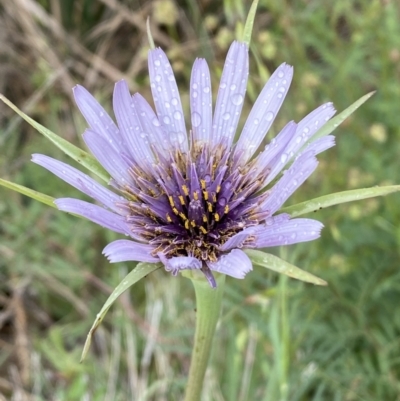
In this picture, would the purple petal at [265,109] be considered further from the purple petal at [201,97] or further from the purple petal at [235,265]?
the purple petal at [235,265]

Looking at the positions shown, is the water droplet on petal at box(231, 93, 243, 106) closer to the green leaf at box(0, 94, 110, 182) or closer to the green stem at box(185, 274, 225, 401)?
the green leaf at box(0, 94, 110, 182)

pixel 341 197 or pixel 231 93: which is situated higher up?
pixel 231 93

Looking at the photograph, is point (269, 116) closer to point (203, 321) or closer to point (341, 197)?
point (341, 197)

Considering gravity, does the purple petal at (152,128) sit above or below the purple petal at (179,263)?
above

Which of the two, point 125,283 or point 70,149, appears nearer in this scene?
point 125,283

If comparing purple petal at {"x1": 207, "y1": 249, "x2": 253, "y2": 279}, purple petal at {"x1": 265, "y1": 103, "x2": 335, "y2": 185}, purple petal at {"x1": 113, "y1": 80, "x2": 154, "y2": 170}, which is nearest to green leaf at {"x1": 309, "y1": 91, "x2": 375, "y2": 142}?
purple petal at {"x1": 265, "y1": 103, "x2": 335, "y2": 185}

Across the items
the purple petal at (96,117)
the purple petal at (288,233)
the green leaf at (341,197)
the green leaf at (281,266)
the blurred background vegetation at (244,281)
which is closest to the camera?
the green leaf at (281,266)

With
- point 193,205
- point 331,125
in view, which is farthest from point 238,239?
point 331,125

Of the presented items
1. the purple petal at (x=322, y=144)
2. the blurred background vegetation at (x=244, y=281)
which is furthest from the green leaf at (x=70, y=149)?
the blurred background vegetation at (x=244, y=281)
